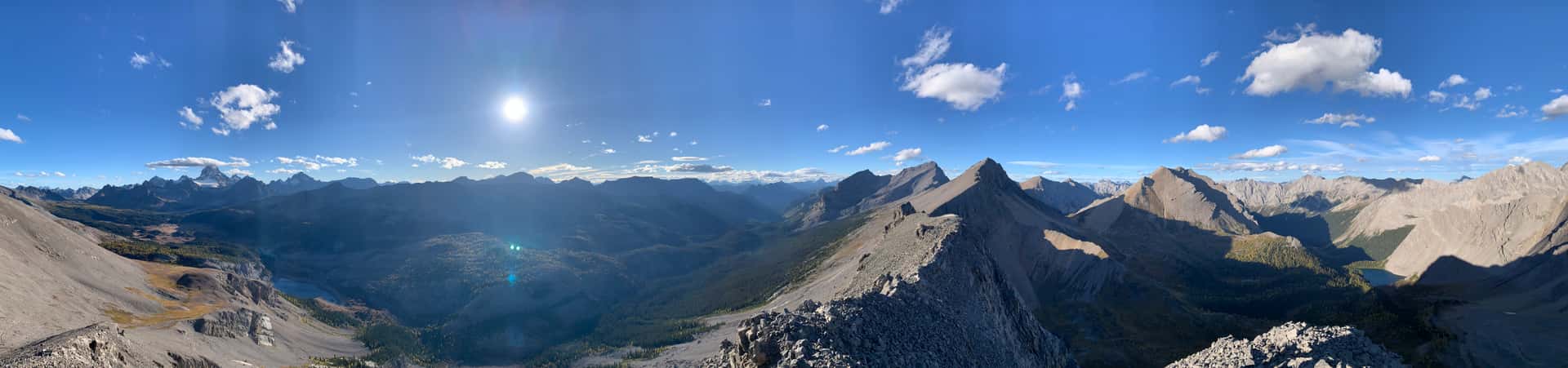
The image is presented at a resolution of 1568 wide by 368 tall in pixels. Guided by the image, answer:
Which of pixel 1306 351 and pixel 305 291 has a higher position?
pixel 1306 351

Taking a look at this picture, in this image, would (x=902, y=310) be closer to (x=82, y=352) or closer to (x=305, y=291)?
(x=82, y=352)

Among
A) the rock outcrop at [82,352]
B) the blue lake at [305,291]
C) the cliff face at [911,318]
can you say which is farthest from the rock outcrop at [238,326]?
the blue lake at [305,291]

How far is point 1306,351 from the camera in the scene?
28672mm

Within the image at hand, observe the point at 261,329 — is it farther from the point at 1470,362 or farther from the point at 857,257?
the point at 1470,362

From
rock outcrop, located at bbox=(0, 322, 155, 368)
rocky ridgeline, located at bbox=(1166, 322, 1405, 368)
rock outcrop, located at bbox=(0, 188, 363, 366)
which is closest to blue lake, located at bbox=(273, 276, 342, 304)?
rock outcrop, located at bbox=(0, 188, 363, 366)

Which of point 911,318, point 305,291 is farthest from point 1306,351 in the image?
point 305,291

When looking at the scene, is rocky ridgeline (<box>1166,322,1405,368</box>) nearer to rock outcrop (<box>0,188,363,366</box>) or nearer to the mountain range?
the mountain range

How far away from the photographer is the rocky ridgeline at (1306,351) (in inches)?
1099

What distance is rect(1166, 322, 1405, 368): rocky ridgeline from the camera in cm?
2791

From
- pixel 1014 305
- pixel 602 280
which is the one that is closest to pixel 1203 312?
pixel 1014 305

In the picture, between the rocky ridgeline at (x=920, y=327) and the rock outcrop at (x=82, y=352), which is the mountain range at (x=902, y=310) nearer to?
the rocky ridgeline at (x=920, y=327)

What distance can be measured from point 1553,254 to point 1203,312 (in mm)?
134485

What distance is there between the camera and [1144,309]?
468 feet

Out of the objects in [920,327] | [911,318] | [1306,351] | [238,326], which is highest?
[1306,351]
